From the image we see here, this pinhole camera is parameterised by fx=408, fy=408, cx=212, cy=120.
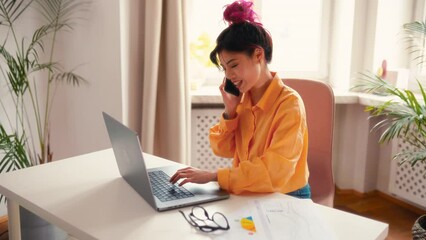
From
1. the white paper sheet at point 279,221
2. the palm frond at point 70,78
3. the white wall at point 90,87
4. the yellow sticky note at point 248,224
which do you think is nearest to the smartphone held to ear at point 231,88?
the white paper sheet at point 279,221

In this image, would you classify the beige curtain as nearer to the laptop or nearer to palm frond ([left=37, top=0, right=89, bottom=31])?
palm frond ([left=37, top=0, right=89, bottom=31])

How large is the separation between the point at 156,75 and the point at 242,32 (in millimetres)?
1252

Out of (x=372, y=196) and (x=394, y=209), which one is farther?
(x=372, y=196)

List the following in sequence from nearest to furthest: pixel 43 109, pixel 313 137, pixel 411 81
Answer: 1. pixel 313 137
2. pixel 43 109
3. pixel 411 81

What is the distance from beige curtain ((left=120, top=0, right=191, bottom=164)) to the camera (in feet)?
8.03

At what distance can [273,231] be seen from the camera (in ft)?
3.12

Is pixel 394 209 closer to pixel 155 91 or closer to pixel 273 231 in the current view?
pixel 155 91

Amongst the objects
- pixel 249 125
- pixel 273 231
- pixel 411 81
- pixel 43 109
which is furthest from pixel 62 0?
pixel 411 81

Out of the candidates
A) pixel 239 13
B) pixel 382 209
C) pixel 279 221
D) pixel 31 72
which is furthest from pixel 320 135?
pixel 31 72

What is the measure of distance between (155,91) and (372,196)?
5.89 ft

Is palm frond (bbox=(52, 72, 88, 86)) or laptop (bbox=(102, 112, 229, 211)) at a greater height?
palm frond (bbox=(52, 72, 88, 86))

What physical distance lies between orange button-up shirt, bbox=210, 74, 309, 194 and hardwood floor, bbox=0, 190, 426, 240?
1464 mm

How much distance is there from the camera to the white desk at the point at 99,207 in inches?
38.4

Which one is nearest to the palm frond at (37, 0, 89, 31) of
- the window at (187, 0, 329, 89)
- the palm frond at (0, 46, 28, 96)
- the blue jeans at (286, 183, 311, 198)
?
the palm frond at (0, 46, 28, 96)
